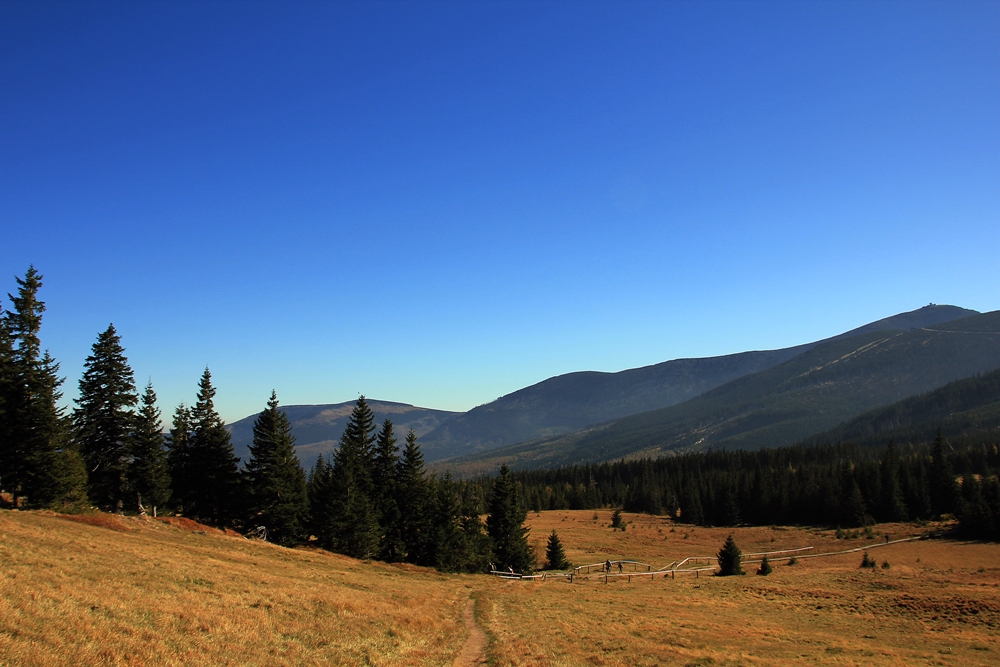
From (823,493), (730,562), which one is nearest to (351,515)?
(730,562)

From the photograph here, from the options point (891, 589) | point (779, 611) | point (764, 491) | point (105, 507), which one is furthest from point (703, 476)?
point (105, 507)

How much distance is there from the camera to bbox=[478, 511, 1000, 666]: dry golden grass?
26438 millimetres

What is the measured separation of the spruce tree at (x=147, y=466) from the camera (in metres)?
49.9

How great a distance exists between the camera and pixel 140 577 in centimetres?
2380

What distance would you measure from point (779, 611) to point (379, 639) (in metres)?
30.7

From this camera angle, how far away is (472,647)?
82.0 feet

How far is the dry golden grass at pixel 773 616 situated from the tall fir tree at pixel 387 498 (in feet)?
42.8

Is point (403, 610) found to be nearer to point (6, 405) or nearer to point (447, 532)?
point (447, 532)

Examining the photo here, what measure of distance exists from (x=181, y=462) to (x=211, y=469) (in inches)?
191

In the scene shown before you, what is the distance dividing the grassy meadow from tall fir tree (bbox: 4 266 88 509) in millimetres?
3411

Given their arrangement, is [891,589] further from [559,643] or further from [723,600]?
[559,643]

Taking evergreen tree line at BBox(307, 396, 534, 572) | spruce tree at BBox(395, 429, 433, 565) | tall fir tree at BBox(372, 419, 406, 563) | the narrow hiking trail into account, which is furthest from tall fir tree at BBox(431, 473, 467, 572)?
the narrow hiking trail

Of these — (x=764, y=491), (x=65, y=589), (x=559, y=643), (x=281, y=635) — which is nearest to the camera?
(x=65, y=589)

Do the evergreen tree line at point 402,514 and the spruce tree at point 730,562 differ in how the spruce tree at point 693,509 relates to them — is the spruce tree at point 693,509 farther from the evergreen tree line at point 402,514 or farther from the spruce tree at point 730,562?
the evergreen tree line at point 402,514
